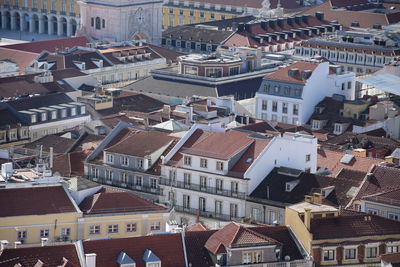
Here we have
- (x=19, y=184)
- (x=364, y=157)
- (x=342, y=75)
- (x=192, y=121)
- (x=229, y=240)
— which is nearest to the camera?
(x=229, y=240)

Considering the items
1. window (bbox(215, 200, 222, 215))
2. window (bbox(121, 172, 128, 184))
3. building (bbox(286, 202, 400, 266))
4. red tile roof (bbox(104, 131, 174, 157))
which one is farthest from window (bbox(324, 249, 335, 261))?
window (bbox(121, 172, 128, 184))

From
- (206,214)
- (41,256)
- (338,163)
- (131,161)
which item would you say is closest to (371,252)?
(206,214)

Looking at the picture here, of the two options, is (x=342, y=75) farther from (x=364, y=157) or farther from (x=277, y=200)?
(x=277, y=200)

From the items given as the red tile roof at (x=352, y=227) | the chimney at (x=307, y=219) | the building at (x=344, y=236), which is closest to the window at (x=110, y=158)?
the building at (x=344, y=236)

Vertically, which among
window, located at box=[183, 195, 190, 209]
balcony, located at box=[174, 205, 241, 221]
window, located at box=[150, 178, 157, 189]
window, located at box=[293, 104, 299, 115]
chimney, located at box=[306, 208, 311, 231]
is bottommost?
window, located at box=[293, 104, 299, 115]

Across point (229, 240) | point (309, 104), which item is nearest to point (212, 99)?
point (309, 104)

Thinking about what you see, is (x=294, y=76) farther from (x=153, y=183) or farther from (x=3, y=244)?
(x=3, y=244)

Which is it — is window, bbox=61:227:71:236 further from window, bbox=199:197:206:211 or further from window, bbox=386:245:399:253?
window, bbox=386:245:399:253
